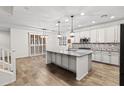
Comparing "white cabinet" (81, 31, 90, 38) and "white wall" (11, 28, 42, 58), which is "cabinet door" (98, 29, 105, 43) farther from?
"white wall" (11, 28, 42, 58)

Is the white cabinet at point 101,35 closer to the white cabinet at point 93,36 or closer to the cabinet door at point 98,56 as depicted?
the white cabinet at point 93,36

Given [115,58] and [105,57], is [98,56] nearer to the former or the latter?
[105,57]

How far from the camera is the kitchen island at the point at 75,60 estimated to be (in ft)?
9.74

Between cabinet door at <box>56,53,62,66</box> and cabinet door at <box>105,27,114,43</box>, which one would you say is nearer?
cabinet door at <box>56,53,62,66</box>

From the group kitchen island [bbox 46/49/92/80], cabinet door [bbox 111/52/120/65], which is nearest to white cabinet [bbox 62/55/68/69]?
kitchen island [bbox 46/49/92/80]

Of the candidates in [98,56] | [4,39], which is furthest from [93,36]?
[4,39]

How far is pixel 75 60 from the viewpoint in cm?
330

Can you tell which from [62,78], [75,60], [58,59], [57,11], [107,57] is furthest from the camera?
[107,57]

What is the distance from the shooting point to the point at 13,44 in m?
6.34

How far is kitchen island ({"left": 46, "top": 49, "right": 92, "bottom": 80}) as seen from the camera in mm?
2969

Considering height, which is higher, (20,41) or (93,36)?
(93,36)

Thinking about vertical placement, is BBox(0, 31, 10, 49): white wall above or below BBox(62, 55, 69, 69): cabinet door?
above

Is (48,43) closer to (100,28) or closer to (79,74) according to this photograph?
(100,28)

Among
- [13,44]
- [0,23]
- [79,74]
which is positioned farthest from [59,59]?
[0,23]
